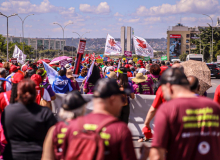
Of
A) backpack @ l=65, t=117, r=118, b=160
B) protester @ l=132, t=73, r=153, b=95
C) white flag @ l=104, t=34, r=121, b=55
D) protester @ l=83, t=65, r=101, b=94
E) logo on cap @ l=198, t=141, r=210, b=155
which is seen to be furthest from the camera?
white flag @ l=104, t=34, r=121, b=55

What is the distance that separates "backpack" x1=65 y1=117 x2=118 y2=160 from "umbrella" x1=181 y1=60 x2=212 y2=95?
11.2 ft

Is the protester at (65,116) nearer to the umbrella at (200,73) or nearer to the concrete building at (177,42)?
the umbrella at (200,73)

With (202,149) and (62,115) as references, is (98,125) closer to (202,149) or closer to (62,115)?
(62,115)

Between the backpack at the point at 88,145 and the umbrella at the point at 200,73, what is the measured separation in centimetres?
341

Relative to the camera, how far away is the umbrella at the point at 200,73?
5.56 metres

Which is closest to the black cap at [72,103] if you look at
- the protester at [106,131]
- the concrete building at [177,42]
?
the protester at [106,131]

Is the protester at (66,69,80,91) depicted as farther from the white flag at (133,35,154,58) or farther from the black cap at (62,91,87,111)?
the white flag at (133,35,154,58)

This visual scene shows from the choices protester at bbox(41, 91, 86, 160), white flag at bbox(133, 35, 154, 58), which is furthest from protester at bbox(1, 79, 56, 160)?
white flag at bbox(133, 35, 154, 58)

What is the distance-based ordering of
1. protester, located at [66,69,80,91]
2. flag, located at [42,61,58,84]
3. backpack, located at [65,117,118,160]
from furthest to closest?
flag, located at [42,61,58,84] < protester, located at [66,69,80,91] < backpack, located at [65,117,118,160]

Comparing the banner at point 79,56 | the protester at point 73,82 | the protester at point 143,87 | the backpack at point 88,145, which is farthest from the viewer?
the banner at point 79,56

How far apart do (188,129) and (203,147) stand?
23cm

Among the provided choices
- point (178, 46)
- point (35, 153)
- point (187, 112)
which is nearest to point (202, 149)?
point (187, 112)

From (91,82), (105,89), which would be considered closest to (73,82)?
(91,82)

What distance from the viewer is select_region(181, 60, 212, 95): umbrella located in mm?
5559
